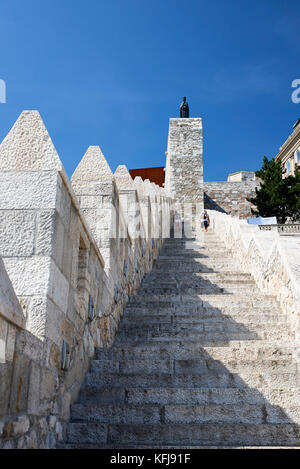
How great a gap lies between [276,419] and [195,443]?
68 cm

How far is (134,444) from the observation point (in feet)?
10.0

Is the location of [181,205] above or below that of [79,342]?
above

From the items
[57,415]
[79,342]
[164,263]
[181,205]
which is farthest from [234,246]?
[181,205]

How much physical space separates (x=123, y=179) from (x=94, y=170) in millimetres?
1975

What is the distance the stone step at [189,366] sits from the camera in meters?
4.13

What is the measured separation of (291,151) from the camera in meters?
37.2

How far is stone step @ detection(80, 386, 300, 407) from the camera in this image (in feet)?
11.9

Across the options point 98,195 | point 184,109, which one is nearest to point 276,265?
point 98,195

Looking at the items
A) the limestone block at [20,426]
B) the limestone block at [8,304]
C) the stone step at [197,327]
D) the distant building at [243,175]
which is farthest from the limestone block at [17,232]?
the distant building at [243,175]

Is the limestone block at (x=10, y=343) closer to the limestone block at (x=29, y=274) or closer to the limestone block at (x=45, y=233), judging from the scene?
the limestone block at (x=29, y=274)

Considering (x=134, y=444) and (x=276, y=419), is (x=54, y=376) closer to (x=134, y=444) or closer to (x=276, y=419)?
(x=134, y=444)

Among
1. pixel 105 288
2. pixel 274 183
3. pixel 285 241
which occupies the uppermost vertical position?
pixel 274 183

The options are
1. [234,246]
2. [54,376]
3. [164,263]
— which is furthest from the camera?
[234,246]

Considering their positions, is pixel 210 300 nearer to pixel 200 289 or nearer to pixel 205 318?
pixel 205 318
